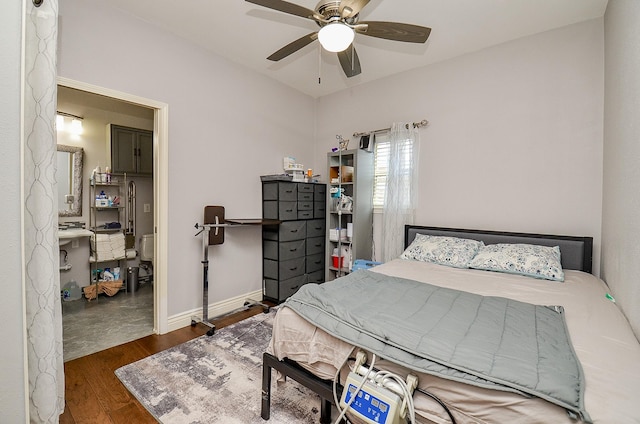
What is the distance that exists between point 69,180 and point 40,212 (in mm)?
2913

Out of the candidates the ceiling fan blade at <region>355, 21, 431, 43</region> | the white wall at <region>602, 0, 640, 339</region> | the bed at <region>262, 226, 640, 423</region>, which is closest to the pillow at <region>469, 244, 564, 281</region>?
the bed at <region>262, 226, 640, 423</region>

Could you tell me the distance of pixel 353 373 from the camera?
1.13 meters

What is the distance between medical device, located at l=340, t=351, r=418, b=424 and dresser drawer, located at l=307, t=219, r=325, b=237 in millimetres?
2642

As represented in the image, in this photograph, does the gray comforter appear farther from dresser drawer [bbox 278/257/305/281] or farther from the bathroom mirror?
the bathroom mirror

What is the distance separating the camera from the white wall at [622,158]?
1.42 meters

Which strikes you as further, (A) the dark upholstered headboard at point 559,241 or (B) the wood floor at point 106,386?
(A) the dark upholstered headboard at point 559,241

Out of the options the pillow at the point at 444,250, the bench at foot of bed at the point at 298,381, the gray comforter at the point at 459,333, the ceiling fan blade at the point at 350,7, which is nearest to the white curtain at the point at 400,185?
the pillow at the point at 444,250

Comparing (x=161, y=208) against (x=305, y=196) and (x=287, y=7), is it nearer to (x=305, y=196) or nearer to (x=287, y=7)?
(x=305, y=196)

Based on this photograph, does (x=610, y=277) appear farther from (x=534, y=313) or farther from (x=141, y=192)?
(x=141, y=192)

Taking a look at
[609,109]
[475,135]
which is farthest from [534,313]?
[475,135]

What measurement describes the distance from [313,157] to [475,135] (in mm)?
2288

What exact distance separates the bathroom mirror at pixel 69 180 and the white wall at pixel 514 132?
413 cm

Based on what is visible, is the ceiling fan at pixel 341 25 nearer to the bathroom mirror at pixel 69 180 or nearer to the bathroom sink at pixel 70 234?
the bathroom sink at pixel 70 234

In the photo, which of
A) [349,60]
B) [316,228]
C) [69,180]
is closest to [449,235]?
[316,228]
